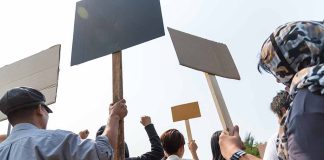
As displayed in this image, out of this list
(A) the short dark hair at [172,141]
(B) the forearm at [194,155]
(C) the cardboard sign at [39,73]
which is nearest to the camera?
(A) the short dark hair at [172,141]

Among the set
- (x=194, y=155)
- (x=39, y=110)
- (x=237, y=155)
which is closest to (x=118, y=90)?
(x=39, y=110)

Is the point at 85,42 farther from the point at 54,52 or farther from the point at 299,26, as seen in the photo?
the point at 299,26

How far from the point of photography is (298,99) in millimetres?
1561

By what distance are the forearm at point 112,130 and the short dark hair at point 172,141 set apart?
1048 millimetres

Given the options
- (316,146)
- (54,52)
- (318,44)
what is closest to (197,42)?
(54,52)

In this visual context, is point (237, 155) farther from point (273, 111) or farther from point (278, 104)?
point (273, 111)

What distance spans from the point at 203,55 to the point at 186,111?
1568 millimetres

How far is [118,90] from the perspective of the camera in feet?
10.1

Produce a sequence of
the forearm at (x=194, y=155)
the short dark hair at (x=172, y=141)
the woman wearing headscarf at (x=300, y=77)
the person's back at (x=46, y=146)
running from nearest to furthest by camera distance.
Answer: the woman wearing headscarf at (x=300, y=77), the person's back at (x=46, y=146), the short dark hair at (x=172, y=141), the forearm at (x=194, y=155)

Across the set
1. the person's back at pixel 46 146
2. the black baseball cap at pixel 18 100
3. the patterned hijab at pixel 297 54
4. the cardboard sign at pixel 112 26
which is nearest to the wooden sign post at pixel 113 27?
the cardboard sign at pixel 112 26

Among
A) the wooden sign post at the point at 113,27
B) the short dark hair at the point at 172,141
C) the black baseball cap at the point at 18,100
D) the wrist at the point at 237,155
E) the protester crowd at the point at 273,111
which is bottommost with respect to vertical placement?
the wrist at the point at 237,155

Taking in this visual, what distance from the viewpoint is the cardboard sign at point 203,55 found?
10.8ft

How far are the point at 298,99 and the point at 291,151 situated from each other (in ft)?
0.67

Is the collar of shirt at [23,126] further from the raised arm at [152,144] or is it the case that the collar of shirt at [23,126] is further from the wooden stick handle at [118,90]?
the raised arm at [152,144]
